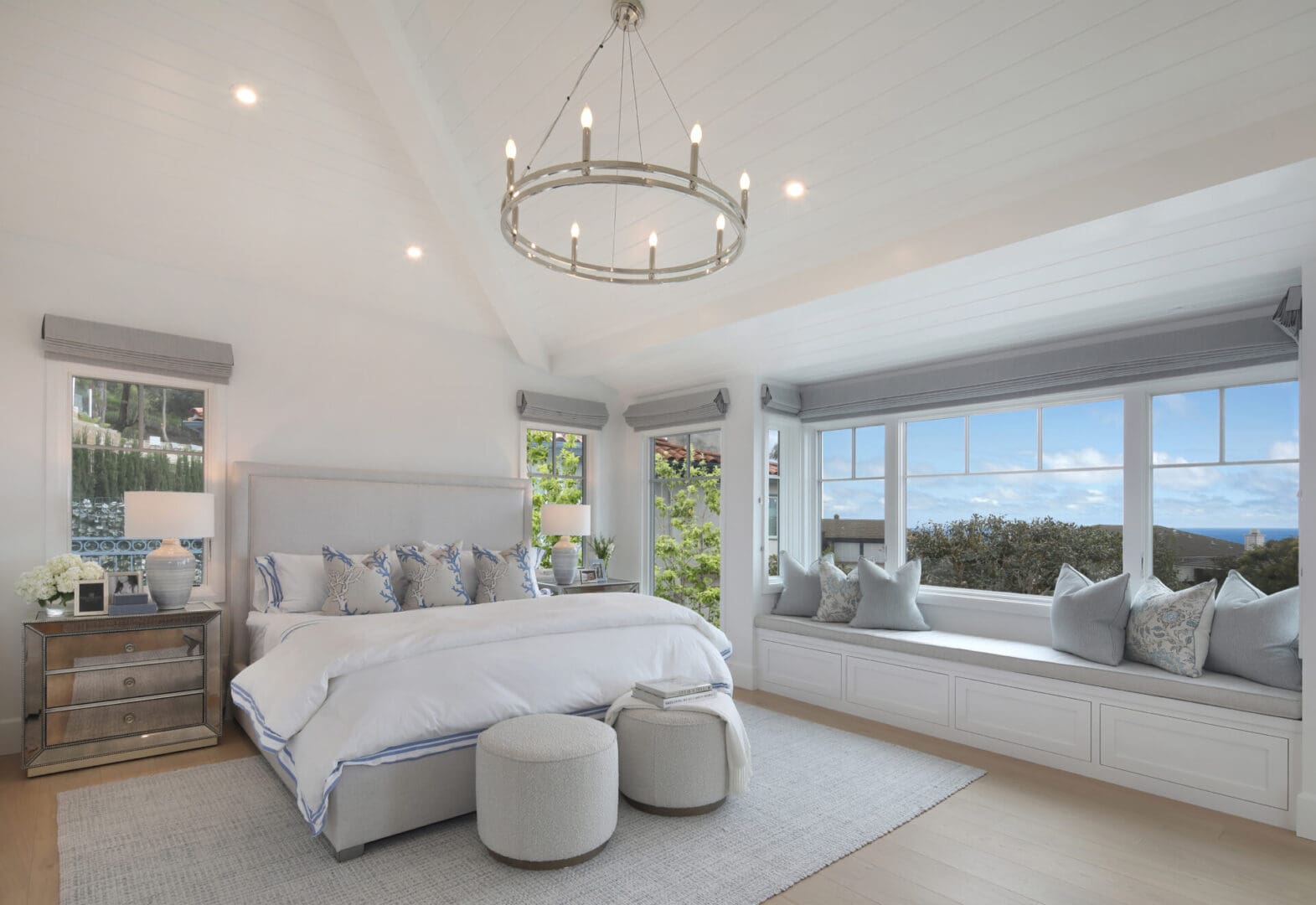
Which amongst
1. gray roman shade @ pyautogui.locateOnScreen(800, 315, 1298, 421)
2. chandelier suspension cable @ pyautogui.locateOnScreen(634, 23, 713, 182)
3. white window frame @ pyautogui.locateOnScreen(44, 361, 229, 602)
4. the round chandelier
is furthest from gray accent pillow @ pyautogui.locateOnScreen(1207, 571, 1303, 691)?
white window frame @ pyautogui.locateOnScreen(44, 361, 229, 602)

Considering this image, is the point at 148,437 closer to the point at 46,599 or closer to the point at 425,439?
the point at 46,599

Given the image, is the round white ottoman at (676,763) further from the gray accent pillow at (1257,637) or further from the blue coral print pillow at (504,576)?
the gray accent pillow at (1257,637)

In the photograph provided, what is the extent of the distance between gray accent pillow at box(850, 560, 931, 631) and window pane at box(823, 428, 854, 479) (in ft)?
3.06

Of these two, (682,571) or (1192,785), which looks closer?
(1192,785)

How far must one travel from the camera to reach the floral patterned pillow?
490 cm

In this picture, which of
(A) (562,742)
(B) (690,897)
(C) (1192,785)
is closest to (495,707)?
(A) (562,742)

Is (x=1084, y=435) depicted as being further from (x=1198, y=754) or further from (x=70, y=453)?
(x=70, y=453)

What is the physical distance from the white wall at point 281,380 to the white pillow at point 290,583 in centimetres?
65

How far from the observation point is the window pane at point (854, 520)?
5.23 m

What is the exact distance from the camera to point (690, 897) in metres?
2.36

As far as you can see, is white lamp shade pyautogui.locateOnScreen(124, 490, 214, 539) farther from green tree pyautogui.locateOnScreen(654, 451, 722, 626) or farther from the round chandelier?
green tree pyautogui.locateOnScreen(654, 451, 722, 626)

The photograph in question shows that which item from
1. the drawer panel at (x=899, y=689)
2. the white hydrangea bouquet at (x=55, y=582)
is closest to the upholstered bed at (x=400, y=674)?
the white hydrangea bouquet at (x=55, y=582)

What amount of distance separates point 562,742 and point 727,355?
291 centimetres

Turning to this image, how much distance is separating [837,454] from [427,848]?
3.89 m
